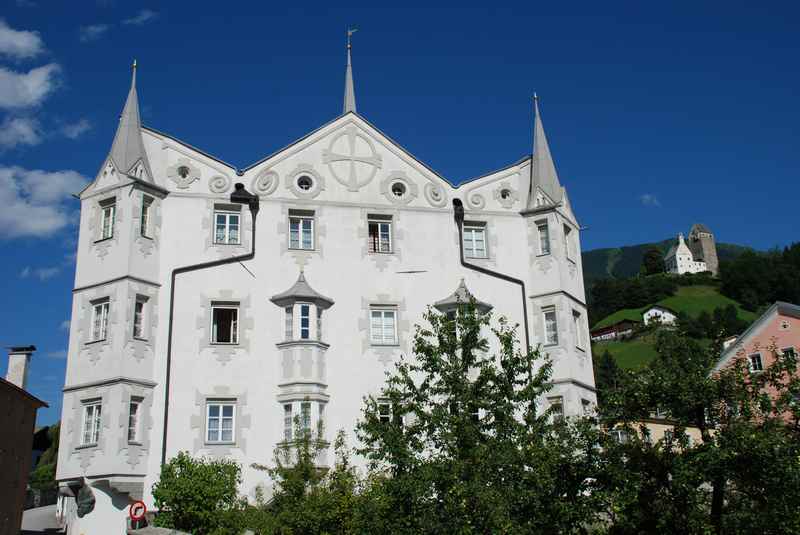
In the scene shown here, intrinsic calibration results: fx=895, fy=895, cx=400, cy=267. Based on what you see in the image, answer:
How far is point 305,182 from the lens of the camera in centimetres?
3928

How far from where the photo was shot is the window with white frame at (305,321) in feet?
120

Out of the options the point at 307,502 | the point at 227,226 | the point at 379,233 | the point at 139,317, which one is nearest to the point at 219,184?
the point at 227,226

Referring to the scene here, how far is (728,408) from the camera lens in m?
24.1

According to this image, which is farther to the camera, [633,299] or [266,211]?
[633,299]

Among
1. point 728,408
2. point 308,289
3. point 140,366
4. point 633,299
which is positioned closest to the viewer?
point 728,408

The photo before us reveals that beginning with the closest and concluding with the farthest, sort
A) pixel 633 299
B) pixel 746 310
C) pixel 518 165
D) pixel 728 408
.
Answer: pixel 728 408
pixel 518 165
pixel 746 310
pixel 633 299

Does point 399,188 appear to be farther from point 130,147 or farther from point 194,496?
point 194,496

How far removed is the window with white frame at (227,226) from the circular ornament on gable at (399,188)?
6.62m

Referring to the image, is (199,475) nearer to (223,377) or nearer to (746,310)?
(223,377)

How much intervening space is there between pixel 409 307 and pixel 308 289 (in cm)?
448

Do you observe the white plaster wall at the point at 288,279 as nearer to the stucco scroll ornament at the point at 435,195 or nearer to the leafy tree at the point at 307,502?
the stucco scroll ornament at the point at 435,195

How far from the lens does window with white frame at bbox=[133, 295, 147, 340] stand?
35.0 meters

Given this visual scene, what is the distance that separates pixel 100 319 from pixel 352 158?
42.2 feet

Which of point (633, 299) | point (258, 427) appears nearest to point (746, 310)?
point (633, 299)
